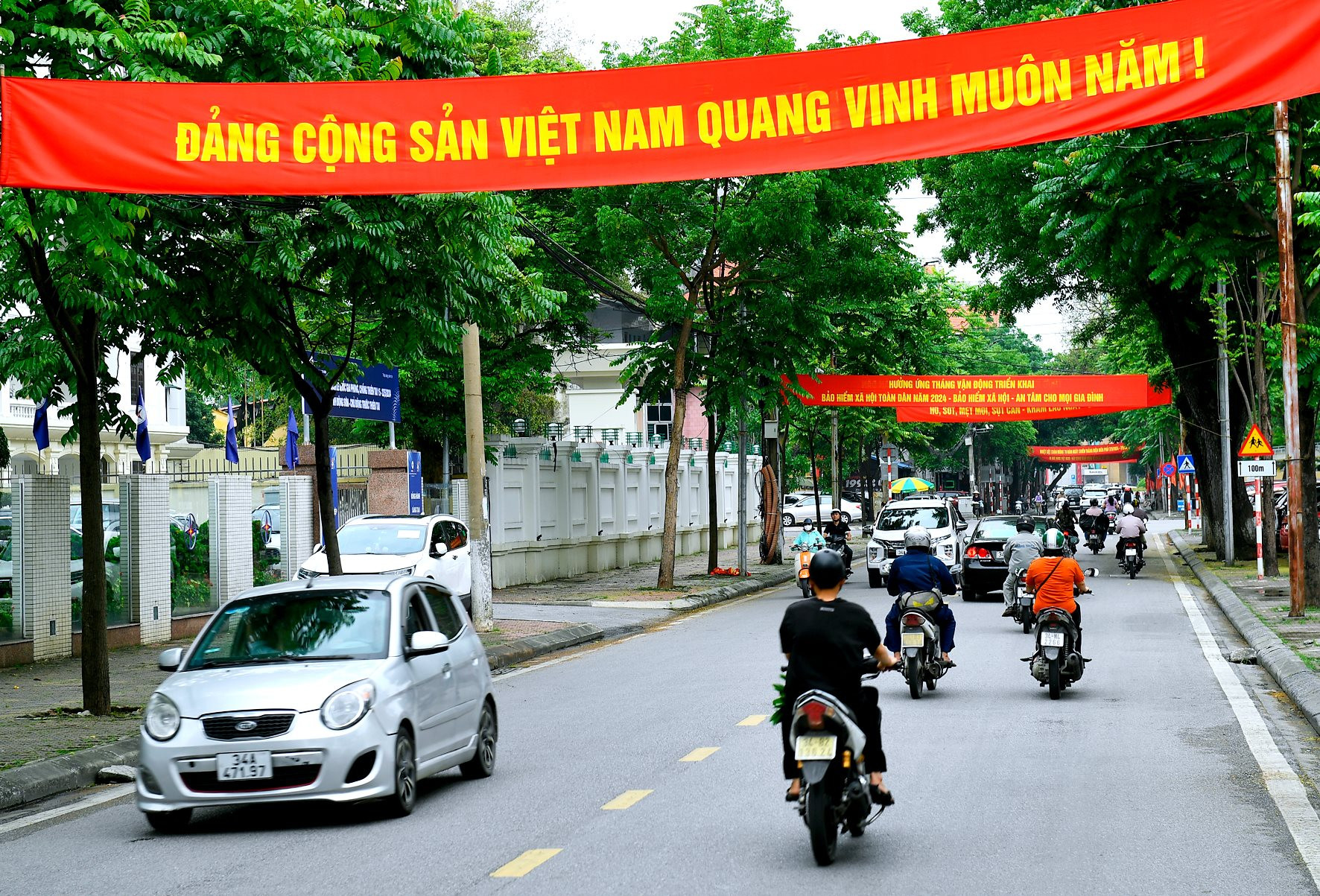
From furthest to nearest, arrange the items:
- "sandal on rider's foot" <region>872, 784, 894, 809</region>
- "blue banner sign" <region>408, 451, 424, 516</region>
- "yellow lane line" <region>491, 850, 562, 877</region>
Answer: "blue banner sign" <region>408, 451, 424, 516</region>, "sandal on rider's foot" <region>872, 784, 894, 809</region>, "yellow lane line" <region>491, 850, 562, 877</region>

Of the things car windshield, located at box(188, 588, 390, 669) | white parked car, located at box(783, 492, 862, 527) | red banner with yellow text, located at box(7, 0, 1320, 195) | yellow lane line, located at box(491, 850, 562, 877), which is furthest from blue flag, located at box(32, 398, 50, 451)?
white parked car, located at box(783, 492, 862, 527)

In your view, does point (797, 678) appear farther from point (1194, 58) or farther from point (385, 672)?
point (1194, 58)

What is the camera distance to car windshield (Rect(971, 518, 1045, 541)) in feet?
90.8

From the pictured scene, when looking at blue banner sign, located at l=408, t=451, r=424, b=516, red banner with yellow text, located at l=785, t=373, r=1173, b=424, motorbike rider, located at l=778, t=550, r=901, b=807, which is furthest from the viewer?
red banner with yellow text, located at l=785, t=373, r=1173, b=424

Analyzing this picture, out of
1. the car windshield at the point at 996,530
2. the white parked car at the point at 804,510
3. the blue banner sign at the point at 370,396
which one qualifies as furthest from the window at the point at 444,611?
the white parked car at the point at 804,510

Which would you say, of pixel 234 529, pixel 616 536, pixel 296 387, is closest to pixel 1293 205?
pixel 296 387

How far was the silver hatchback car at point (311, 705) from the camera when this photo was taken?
A: 27.8 ft

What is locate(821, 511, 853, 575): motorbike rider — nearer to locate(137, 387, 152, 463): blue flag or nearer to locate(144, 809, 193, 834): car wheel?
locate(137, 387, 152, 463): blue flag

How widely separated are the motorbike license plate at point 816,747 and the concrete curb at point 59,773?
5570 mm

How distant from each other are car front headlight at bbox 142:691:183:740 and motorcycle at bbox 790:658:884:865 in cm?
363

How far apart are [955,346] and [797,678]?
61.5m

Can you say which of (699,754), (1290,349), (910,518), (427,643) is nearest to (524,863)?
(427,643)

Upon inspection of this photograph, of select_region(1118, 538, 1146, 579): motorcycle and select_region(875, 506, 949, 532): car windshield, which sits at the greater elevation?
select_region(875, 506, 949, 532): car windshield

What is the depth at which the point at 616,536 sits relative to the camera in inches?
1549
